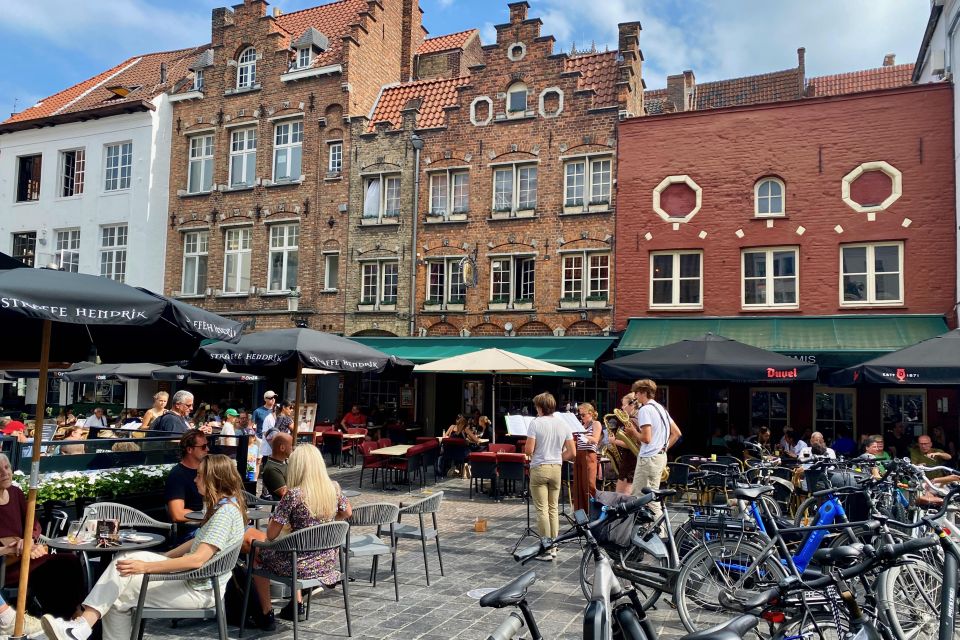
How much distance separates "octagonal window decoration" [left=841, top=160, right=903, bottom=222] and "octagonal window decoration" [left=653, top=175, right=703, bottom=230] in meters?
3.26

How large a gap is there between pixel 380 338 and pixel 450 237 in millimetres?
3488

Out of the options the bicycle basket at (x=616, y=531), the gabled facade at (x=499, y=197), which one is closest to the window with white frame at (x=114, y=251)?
the gabled facade at (x=499, y=197)

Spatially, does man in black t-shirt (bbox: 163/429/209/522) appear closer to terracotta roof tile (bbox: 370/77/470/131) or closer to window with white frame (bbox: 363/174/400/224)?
window with white frame (bbox: 363/174/400/224)

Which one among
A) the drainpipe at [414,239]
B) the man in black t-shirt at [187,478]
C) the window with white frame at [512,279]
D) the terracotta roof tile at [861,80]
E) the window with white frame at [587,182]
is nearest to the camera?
the man in black t-shirt at [187,478]

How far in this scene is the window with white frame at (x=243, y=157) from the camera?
2383 centimetres

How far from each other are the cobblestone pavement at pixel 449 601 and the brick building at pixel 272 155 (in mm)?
13976

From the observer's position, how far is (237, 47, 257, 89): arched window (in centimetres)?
2431

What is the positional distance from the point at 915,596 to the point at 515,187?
16.4m

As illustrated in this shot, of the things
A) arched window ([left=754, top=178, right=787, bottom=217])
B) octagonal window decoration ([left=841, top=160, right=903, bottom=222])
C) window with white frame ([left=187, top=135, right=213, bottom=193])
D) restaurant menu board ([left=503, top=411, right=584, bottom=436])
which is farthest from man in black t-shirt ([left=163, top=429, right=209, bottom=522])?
window with white frame ([left=187, top=135, right=213, bottom=193])

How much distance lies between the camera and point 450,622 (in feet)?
19.7

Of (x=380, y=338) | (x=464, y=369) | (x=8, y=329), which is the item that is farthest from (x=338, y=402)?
(x=8, y=329)

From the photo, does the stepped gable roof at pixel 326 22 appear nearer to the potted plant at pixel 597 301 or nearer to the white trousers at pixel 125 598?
the potted plant at pixel 597 301

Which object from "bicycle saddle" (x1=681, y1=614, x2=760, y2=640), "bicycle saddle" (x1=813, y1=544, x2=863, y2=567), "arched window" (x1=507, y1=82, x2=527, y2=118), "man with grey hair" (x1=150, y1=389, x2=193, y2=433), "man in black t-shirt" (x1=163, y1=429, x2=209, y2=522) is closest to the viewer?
"bicycle saddle" (x1=681, y1=614, x2=760, y2=640)

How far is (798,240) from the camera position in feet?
56.7
